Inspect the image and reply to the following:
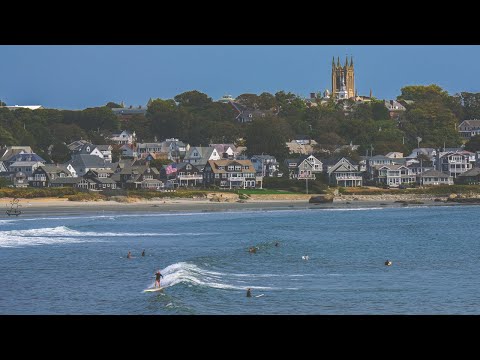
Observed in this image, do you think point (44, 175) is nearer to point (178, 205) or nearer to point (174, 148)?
point (178, 205)

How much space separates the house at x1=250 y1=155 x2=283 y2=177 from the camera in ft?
284

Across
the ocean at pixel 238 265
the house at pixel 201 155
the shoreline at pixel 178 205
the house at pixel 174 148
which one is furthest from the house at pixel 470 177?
the ocean at pixel 238 265

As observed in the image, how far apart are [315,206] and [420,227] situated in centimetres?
1742

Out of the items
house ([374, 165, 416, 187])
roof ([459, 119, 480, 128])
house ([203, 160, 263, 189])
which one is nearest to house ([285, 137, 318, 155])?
house ([374, 165, 416, 187])

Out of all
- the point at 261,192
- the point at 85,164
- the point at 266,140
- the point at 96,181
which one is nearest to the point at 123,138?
the point at 266,140

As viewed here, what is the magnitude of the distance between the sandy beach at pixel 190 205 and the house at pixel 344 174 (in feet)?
20.5

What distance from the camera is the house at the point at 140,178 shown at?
263 feet

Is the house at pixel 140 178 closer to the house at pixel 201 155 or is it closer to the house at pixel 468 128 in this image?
the house at pixel 201 155

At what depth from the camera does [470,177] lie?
88.4 m

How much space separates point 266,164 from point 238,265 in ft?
185

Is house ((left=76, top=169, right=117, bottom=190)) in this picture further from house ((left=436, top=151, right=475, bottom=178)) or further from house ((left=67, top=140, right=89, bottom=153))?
house ((left=436, top=151, right=475, bottom=178))
